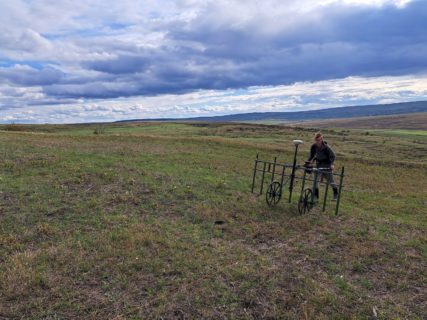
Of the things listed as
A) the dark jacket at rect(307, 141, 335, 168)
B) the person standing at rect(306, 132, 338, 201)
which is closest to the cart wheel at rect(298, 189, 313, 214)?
the person standing at rect(306, 132, 338, 201)

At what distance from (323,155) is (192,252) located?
7.87 m

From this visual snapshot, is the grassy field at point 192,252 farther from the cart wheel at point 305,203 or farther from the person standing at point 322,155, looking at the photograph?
the person standing at point 322,155

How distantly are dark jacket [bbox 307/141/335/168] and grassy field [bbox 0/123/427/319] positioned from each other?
6.47 feet

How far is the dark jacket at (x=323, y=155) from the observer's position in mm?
14758

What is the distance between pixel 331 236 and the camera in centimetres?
1123

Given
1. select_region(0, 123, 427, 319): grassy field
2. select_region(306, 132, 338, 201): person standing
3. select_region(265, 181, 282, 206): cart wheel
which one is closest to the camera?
select_region(0, 123, 427, 319): grassy field

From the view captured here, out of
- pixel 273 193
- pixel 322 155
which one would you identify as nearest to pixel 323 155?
pixel 322 155

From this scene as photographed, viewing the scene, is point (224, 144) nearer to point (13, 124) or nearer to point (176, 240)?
point (176, 240)

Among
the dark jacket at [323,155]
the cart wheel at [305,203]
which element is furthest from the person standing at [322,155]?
the cart wheel at [305,203]

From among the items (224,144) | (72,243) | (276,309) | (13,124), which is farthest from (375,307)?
(13,124)

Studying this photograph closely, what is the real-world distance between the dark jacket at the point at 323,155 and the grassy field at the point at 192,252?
1.97 metres

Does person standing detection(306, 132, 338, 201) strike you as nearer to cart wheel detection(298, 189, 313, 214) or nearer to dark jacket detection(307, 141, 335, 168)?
dark jacket detection(307, 141, 335, 168)

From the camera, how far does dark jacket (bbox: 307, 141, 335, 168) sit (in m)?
14.8

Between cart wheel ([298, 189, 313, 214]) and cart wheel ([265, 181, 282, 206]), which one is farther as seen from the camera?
cart wheel ([265, 181, 282, 206])
